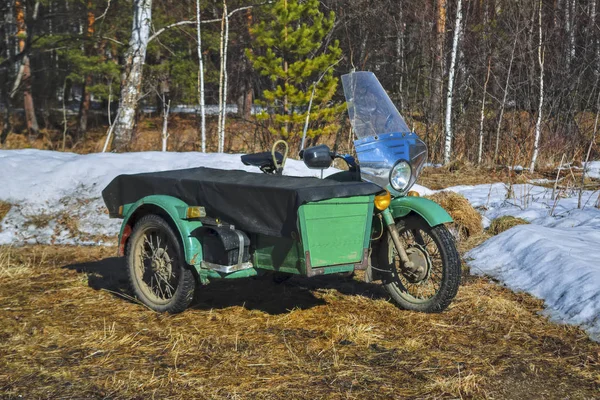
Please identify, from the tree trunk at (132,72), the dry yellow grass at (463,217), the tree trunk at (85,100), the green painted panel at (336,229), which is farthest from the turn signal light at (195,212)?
the tree trunk at (85,100)

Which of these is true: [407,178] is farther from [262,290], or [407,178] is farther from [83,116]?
[83,116]

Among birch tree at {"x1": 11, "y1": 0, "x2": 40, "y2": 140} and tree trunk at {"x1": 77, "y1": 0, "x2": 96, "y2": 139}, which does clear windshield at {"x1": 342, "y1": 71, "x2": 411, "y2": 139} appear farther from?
tree trunk at {"x1": 77, "y1": 0, "x2": 96, "y2": 139}

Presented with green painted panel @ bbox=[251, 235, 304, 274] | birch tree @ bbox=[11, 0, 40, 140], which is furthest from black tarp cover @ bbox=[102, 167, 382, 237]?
birch tree @ bbox=[11, 0, 40, 140]

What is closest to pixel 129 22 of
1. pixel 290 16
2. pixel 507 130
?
pixel 290 16

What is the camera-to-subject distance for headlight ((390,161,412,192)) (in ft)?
16.2

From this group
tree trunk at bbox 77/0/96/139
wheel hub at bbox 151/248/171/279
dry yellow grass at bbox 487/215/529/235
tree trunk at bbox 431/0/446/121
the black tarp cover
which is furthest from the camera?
tree trunk at bbox 77/0/96/139

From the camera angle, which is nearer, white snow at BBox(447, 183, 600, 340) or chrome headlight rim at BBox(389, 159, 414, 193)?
chrome headlight rim at BBox(389, 159, 414, 193)

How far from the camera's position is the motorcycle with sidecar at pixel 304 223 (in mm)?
4466

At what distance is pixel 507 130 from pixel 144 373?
39.1ft

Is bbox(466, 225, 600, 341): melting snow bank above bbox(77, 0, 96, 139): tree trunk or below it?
below

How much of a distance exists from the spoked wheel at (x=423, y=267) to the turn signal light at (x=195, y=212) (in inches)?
51.3

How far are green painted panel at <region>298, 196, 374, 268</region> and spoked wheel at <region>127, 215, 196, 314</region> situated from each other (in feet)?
3.32

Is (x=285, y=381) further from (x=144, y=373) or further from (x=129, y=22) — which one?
(x=129, y=22)

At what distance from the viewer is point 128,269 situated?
5.42m
